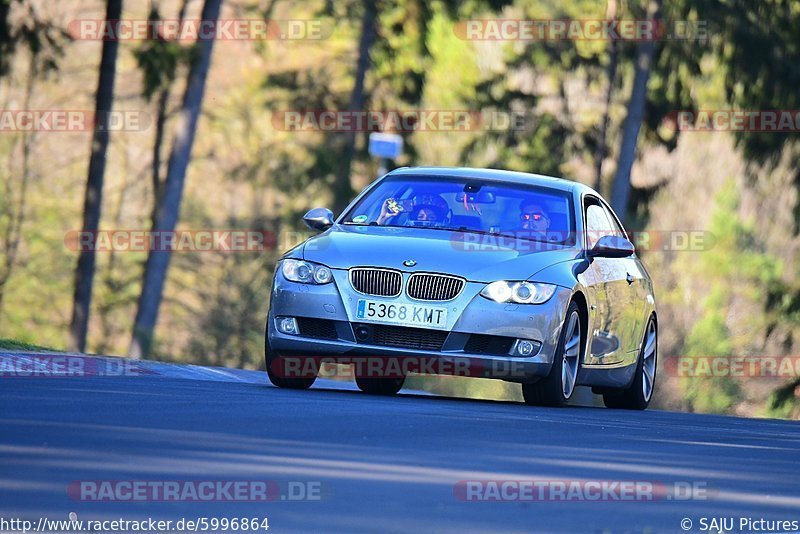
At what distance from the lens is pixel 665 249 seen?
6606cm

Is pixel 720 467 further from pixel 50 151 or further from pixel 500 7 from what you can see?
pixel 50 151

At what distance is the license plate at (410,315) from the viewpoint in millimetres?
12969

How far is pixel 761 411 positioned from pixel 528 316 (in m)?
54.9

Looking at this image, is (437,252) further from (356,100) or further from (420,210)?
(356,100)

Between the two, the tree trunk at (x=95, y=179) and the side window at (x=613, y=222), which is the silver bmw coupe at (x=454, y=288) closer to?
the side window at (x=613, y=222)

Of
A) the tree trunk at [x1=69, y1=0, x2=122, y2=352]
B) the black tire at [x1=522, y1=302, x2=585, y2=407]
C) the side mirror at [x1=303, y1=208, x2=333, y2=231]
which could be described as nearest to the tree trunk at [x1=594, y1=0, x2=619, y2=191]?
the tree trunk at [x1=69, y1=0, x2=122, y2=352]

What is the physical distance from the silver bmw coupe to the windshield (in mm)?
11

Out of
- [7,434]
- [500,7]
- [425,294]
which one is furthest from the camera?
[500,7]

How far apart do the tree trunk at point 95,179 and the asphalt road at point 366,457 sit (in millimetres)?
20153

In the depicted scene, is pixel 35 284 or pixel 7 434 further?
pixel 35 284

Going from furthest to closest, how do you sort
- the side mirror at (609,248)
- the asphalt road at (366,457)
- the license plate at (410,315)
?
the side mirror at (609,248)
the license plate at (410,315)
the asphalt road at (366,457)

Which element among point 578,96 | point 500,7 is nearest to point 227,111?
point 578,96

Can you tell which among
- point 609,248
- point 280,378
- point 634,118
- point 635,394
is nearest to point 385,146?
point 634,118

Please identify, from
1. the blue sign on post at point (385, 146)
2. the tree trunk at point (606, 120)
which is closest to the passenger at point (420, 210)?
the blue sign on post at point (385, 146)
